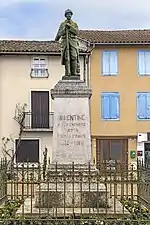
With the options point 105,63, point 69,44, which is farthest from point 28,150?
point 69,44

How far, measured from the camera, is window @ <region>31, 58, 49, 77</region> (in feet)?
108

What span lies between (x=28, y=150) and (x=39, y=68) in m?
5.01

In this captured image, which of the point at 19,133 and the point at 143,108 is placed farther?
the point at 143,108

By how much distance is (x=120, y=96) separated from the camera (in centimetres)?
3350

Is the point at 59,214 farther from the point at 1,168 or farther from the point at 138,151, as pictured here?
the point at 138,151

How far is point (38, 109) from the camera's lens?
32.7 m

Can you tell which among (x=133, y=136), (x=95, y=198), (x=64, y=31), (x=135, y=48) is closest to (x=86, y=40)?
(x=135, y=48)

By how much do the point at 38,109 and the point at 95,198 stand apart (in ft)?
74.2

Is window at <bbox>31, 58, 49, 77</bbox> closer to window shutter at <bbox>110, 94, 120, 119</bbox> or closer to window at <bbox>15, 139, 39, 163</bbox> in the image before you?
window at <bbox>15, 139, 39, 163</bbox>

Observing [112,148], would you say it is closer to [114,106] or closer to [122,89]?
[114,106]

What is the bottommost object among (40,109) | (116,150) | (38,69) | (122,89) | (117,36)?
(116,150)

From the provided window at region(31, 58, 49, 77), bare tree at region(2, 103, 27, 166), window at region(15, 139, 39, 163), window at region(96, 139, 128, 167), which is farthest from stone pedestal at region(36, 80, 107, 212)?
window at region(96, 139, 128, 167)

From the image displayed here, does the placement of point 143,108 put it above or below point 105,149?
above

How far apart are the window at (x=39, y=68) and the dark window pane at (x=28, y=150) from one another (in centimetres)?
409
